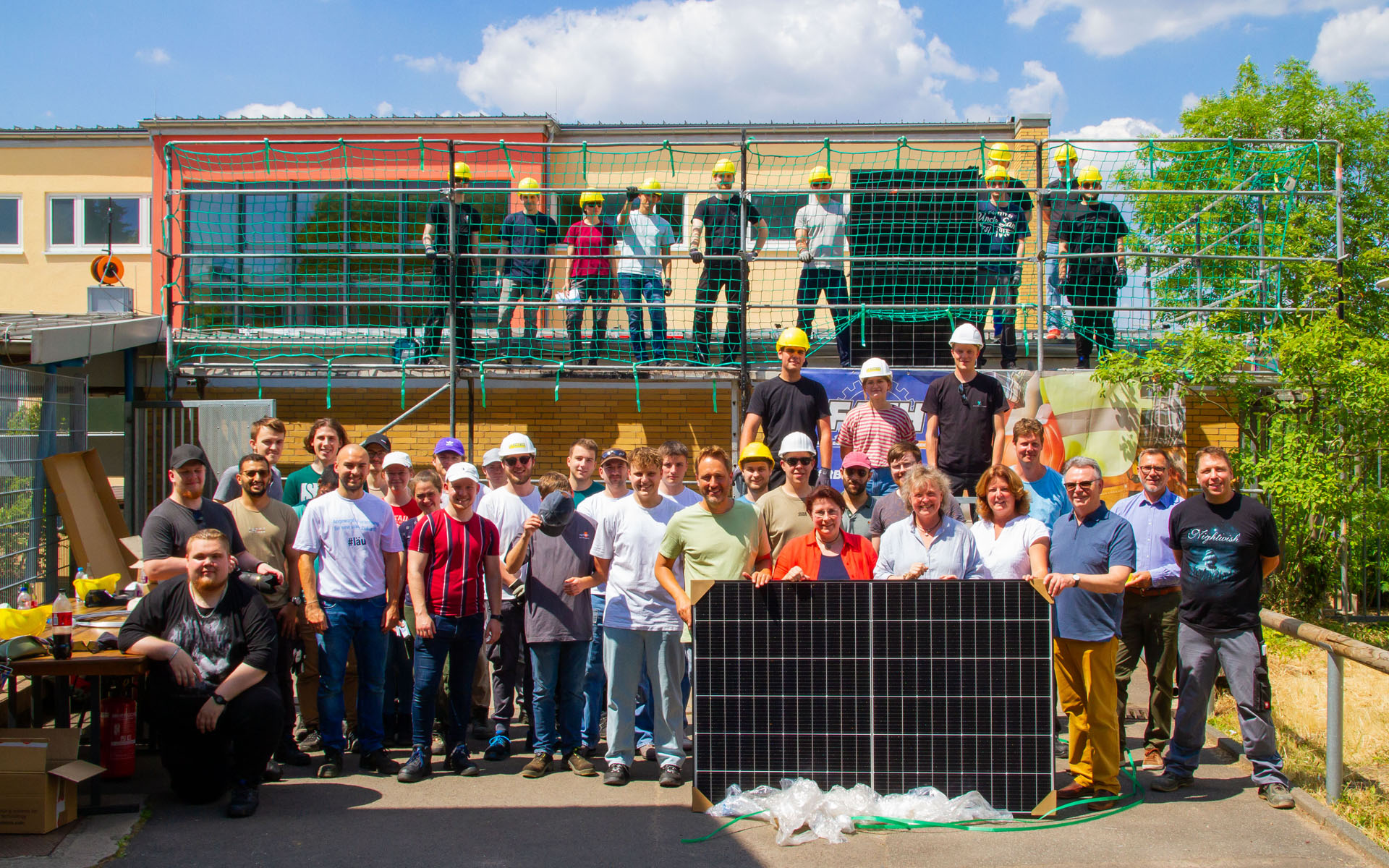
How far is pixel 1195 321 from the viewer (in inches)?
418

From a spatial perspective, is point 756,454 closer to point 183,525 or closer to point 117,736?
point 183,525

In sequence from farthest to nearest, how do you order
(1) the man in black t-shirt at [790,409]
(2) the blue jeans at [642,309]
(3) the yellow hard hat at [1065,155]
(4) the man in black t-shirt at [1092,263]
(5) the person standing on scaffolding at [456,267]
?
(3) the yellow hard hat at [1065,155]
(2) the blue jeans at [642,309]
(4) the man in black t-shirt at [1092,263]
(5) the person standing on scaffolding at [456,267]
(1) the man in black t-shirt at [790,409]

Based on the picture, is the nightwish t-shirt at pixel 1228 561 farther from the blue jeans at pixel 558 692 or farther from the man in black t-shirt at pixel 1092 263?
the man in black t-shirt at pixel 1092 263

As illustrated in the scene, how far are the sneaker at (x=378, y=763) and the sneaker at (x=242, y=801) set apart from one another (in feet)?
2.39

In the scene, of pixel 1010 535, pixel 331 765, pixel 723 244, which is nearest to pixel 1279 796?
pixel 1010 535

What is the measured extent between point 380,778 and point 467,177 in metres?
7.07

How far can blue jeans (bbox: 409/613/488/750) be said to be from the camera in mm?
6164

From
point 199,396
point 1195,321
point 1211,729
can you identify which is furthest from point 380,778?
point 1195,321

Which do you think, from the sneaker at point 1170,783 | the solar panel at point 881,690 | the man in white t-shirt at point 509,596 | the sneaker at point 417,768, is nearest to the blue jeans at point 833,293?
the man in white t-shirt at point 509,596

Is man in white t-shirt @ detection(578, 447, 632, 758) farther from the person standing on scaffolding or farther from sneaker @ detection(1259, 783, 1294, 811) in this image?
the person standing on scaffolding

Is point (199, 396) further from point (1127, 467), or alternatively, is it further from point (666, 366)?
point (1127, 467)

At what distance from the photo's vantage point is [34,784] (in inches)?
201

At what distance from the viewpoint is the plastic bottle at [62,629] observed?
5438 mm

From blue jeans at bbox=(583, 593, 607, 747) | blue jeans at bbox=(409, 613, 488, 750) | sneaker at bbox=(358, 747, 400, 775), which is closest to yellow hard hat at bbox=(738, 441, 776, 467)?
blue jeans at bbox=(583, 593, 607, 747)
